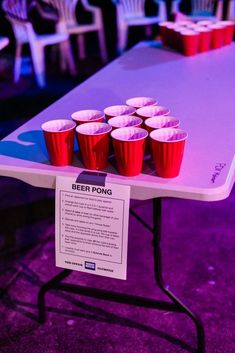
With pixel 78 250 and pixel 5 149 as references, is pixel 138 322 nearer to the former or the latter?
pixel 78 250

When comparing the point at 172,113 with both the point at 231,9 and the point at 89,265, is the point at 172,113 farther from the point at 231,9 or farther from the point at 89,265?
the point at 231,9

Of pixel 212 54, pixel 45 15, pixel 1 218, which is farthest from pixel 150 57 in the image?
pixel 45 15

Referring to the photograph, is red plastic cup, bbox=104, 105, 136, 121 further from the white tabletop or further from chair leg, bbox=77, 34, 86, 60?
chair leg, bbox=77, 34, 86, 60

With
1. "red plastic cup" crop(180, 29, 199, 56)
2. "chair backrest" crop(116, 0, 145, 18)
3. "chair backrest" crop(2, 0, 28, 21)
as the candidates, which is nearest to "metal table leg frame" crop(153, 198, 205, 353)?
"red plastic cup" crop(180, 29, 199, 56)

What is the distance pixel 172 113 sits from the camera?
1487 millimetres

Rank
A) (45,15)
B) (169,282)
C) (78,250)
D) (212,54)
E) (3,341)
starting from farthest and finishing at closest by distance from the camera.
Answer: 1. (45,15)
2. (212,54)
3. (169,282)
4. (3,341)
5. (78,250)

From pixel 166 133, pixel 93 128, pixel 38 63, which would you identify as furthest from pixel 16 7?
pixel 166 133

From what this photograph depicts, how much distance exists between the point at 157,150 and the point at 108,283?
86 cm

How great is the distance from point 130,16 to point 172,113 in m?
4.06

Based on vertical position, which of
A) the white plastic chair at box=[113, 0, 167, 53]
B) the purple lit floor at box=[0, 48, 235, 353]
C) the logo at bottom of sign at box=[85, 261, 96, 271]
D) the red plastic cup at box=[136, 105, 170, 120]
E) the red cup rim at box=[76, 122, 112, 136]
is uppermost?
the red plastic cup at box=[136, 105, 170, 120]

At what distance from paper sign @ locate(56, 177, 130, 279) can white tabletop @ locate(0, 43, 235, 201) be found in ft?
0.12

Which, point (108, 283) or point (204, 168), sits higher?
point (204, 168)

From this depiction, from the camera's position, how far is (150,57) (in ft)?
7.42

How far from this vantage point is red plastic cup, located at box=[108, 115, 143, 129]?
1211 millimetres
